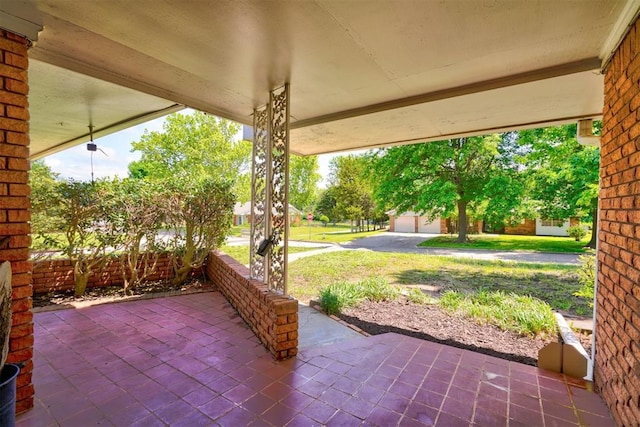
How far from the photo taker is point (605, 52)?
2.21m

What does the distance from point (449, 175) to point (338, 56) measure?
44.8ft

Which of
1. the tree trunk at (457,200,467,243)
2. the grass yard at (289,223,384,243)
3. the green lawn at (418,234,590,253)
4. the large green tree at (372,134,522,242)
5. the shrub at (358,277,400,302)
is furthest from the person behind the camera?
the grass yard at (289,223,384,243)

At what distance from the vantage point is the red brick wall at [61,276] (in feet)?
15.1

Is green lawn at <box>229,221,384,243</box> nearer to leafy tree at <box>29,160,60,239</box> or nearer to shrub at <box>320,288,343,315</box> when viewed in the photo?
leafy tree at <box>29,160,60,239</box>

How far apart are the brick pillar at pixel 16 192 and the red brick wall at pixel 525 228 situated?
2643 cm

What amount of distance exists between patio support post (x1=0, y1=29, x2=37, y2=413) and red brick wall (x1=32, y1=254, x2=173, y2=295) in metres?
3.34

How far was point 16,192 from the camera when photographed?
77.2 inches

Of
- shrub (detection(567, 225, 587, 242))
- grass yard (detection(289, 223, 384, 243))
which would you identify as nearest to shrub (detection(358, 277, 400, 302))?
grass yard (detection(289, 223, 384, 243))

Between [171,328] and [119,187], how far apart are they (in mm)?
2591

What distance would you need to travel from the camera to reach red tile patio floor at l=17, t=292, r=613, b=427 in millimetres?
2068

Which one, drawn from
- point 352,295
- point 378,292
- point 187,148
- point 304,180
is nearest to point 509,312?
point 378,292

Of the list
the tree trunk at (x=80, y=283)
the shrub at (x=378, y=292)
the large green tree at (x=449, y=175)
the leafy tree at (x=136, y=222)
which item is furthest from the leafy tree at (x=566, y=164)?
the tree trunk at (x=80, y=283)

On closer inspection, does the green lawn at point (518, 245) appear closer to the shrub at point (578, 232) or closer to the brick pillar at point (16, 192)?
the shrub at point (578, 232)

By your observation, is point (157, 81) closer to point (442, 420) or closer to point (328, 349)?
point (328, 349)
